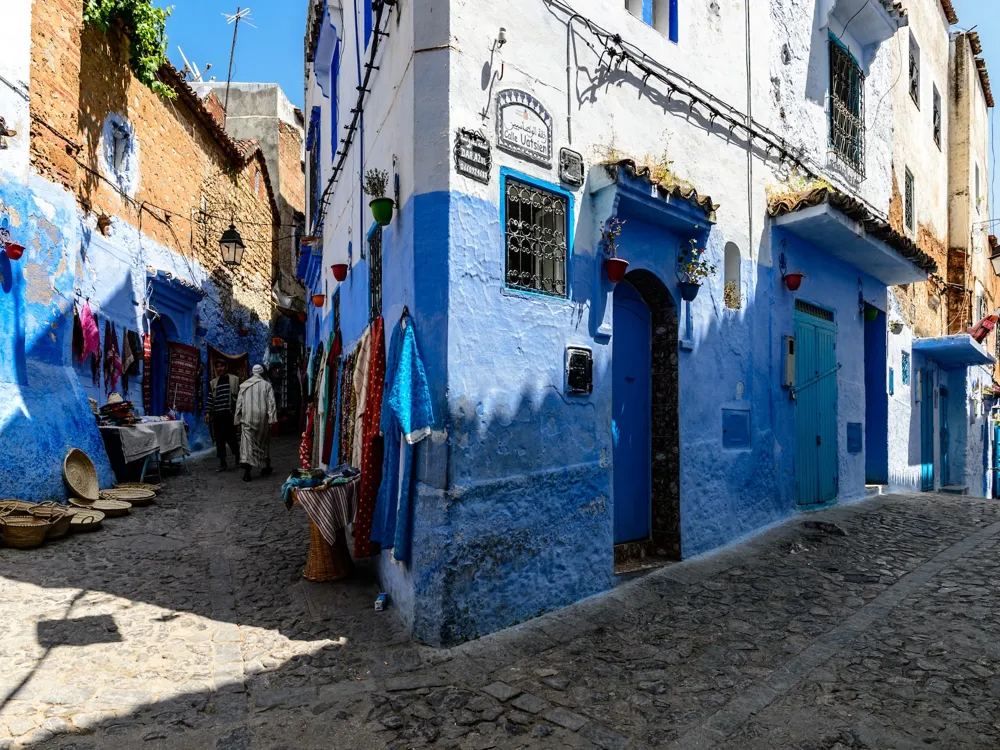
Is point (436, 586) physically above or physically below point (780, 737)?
above

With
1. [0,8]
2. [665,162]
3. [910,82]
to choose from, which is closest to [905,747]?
[665,162]

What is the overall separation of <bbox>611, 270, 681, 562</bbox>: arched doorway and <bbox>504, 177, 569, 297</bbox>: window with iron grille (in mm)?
1148

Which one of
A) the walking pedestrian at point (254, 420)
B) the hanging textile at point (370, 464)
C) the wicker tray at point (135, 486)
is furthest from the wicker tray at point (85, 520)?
the hanging textile at point (370, 464)

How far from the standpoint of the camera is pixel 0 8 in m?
6.84

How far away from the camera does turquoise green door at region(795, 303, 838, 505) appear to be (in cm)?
793

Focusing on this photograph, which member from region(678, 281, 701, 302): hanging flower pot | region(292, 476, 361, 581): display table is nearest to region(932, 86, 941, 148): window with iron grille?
region(678, 281, 701, 302): hanging flower pot

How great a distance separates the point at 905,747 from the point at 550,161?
13.4 feet

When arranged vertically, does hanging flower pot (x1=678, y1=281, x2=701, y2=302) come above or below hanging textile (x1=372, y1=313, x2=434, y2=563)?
above

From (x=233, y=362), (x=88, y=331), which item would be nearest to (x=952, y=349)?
(x=88, y=331)

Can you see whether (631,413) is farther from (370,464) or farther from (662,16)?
(662,16)

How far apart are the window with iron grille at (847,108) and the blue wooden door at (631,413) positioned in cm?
508

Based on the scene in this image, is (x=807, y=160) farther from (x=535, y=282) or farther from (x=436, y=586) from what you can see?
(x=436, y=586)

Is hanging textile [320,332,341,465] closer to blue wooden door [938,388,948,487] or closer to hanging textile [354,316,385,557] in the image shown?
hanging textile [354,316,385,557]

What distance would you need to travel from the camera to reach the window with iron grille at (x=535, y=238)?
4.66 metres
